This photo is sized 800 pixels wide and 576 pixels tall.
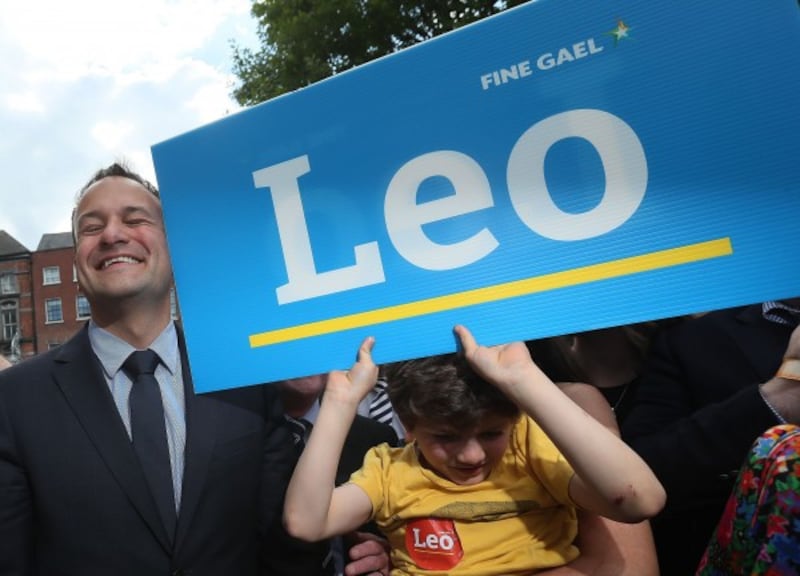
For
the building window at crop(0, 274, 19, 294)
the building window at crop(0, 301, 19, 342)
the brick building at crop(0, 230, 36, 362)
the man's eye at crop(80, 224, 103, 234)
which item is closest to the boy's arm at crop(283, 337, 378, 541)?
the man's eye at crop(80, 224, 103, 234)

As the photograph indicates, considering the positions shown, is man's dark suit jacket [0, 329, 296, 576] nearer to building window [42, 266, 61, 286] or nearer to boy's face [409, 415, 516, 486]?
boy's face [409, 415, 516, 486]

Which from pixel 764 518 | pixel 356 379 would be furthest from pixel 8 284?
pixel 764 518

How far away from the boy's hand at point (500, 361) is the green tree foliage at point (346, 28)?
407 inches

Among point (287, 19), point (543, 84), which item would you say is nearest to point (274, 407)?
point (543, 84)

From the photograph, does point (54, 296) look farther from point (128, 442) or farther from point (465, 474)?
point (465, 474)

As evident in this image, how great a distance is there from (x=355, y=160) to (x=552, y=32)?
53cm

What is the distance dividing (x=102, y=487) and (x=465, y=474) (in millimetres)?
879

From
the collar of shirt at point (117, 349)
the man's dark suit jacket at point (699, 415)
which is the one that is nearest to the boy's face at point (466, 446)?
the man's dark suit jacket at point (699, 415)

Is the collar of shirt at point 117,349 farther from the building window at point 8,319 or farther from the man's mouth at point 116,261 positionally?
the building window at point 8,319

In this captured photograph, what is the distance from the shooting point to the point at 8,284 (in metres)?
46.0

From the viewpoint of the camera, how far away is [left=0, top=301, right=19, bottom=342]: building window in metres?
45.5

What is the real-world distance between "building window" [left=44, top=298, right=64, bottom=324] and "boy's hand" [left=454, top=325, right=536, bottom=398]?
158 ft

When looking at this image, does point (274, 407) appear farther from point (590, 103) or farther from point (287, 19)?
point (287, 19)

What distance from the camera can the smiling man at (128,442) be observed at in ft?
5.41
